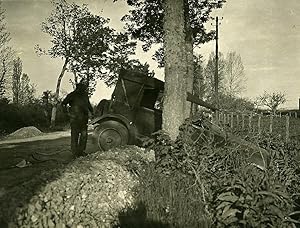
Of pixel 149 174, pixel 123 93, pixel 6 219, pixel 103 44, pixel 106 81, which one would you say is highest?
pixel 103 44

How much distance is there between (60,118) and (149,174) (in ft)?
99.7

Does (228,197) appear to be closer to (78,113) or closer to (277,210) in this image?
(277,210)

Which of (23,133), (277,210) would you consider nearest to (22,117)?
(23,133)

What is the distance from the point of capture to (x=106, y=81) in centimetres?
3659

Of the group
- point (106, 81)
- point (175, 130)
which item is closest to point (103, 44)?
point (106, 81)

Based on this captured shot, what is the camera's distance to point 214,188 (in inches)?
195

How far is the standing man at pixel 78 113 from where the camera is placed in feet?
31.7

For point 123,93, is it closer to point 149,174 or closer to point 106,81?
Result: point 149,174

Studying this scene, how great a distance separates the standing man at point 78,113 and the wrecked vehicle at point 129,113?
173 centimetres

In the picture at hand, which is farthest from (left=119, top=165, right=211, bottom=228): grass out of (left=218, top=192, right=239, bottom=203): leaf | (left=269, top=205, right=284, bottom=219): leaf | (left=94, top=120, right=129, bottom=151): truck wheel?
(left=94, top=120, right=129, bottom=151): truck wheel

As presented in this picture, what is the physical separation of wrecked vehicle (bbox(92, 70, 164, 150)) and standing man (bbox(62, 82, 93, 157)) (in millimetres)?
1725

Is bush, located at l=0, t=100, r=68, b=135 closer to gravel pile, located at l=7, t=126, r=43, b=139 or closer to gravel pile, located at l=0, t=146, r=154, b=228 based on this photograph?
gravel pile, located at l=7, t=126, r=43, b=139

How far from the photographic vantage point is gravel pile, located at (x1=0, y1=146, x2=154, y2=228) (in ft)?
15.4

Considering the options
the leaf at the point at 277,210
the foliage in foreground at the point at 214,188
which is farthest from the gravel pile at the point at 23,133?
the leaf at the point at 277,210
